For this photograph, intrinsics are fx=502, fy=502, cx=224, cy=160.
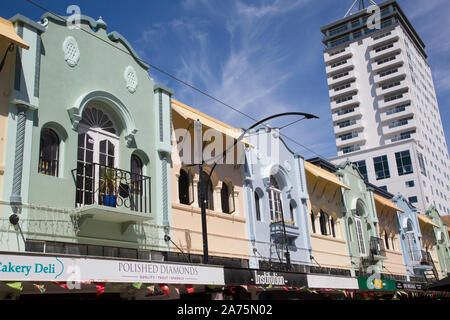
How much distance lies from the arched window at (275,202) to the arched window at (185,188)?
15.9 feet

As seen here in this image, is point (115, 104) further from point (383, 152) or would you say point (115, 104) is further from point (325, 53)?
point (325, 53)

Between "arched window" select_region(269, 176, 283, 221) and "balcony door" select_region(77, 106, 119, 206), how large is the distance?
26.6 feet

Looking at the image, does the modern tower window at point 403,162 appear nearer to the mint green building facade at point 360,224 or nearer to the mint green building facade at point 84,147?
the mint green building facade at point 360,224

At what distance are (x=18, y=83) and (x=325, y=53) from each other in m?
77.9

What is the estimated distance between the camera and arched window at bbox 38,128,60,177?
40.4 feet

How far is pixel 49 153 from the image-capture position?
12.6 metres

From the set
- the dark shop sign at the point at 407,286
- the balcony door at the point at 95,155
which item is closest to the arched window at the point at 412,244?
the dark shop sign at the point at 407,286

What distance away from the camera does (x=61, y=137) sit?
12.9 meters

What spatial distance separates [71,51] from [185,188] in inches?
225

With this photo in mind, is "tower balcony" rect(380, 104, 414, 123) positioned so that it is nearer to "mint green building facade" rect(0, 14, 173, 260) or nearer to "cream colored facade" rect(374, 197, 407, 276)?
"cream colored facade" rect(374, 197, 407, 276)

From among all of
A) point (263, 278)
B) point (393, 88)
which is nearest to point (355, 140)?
point (393, 88)

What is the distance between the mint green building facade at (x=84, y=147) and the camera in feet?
38.2

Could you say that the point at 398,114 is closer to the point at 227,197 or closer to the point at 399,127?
the point at 399,127
